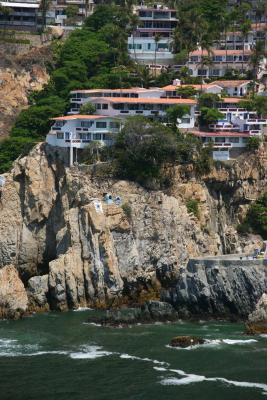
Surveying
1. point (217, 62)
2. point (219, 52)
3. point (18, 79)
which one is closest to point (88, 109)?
point (18, 79)

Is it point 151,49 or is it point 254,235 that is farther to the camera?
point 151,49

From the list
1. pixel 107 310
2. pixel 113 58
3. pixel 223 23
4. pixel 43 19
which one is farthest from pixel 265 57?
pixel 107 310

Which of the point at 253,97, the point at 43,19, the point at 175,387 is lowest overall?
the point at 175,387

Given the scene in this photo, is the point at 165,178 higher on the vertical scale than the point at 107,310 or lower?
higher

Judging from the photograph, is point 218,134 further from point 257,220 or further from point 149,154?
point 257,220

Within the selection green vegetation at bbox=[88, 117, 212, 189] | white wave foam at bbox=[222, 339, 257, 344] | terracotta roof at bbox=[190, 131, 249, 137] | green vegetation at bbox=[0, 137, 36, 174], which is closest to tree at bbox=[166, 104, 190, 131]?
terracotta roof at bbox=[190, 131, 249, 137]

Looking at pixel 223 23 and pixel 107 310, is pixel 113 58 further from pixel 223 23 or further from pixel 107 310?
pixel 107 310

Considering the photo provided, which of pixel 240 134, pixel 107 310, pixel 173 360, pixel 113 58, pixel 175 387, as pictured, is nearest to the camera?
pixel 175 387
